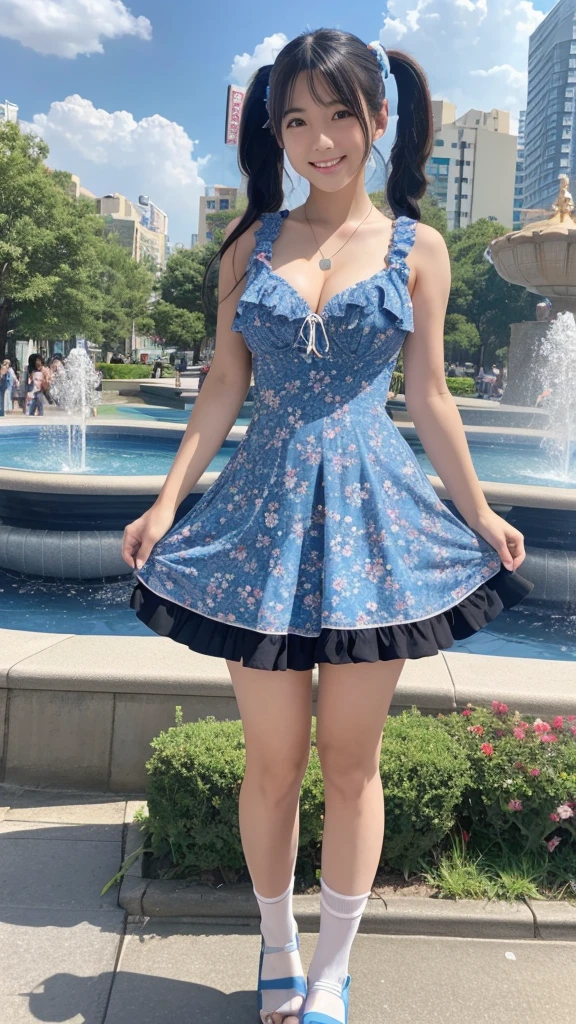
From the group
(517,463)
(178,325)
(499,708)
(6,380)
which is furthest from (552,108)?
(499,708)

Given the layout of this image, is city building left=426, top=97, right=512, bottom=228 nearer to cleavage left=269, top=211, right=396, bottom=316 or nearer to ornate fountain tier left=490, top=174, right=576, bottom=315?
ornate fountain tier left=490, top=174, right=576, bottom=315

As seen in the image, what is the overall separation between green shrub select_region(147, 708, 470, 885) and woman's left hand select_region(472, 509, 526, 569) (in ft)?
2.76

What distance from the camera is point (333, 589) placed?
5.87 ft

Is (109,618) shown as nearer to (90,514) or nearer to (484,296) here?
(90,514)

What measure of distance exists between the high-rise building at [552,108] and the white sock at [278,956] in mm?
162918

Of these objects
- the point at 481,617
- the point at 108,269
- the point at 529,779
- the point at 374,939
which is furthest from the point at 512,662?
the point at 108,269

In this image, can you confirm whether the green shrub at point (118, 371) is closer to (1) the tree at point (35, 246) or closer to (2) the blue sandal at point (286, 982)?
(1) the tree at point (35, 246)

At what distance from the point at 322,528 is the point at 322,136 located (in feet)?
2.79

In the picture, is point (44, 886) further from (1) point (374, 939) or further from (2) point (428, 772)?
(2) point (428, 772)

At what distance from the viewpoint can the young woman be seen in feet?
6.04

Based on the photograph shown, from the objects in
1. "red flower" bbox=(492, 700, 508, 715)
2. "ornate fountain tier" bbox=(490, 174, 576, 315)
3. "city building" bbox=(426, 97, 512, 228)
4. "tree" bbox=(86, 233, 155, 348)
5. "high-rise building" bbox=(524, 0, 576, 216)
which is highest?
"high-rise building" bbox=(524, 0, 576, 216)

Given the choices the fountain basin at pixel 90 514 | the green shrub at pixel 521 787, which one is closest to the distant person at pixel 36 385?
the fountain basin at pixel 90 514

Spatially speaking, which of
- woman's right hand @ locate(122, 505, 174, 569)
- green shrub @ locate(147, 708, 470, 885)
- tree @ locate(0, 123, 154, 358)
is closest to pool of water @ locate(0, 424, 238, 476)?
green shrub @ locate(147, 708, 470, 885)

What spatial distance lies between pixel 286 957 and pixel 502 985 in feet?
2.02
